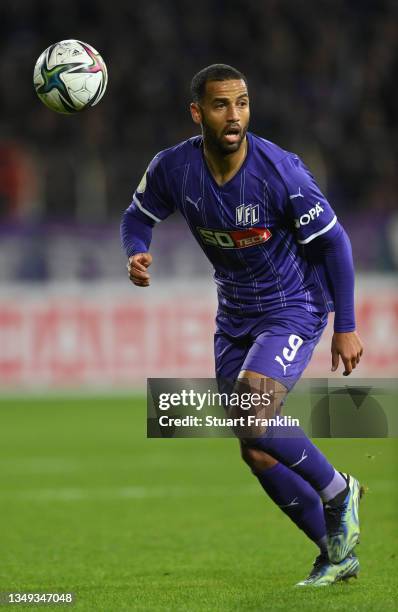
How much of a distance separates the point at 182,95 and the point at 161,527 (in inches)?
437

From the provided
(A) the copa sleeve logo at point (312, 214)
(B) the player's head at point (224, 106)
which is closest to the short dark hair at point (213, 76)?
(B) the player's head at point (224, 106)

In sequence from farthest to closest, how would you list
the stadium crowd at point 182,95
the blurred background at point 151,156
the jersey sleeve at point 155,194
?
the stadium crowd at point 182,95
the blurred background at point 151,156
the jersey sleeve at point 155,194

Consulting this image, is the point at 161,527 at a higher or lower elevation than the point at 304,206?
lower

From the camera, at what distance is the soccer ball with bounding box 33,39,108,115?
516 centimetres

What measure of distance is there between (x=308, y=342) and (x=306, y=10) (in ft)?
46.8

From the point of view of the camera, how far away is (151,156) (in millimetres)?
16234

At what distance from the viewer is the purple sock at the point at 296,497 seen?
4.95 metres

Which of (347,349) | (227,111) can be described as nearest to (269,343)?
(347,349)

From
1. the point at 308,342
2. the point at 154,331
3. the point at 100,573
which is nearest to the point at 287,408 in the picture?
the point at 308,342

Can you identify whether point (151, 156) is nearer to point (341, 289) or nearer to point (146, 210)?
point (146, 210)

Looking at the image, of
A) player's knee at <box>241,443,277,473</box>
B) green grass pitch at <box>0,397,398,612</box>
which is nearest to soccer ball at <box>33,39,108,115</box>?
player's knee at <box>241,443,277,473</box>

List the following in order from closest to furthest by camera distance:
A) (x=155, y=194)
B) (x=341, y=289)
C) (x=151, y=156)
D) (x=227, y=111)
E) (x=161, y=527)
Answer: (x=227, y=111) < (x=341, y=289) < (x=155, y=194) < (x=161, y=527) < (x=151, y=156)

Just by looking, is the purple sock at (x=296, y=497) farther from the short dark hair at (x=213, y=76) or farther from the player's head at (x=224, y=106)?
the short dark hair at (x=213, y=76)

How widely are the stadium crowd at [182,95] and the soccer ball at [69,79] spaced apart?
1009cm
